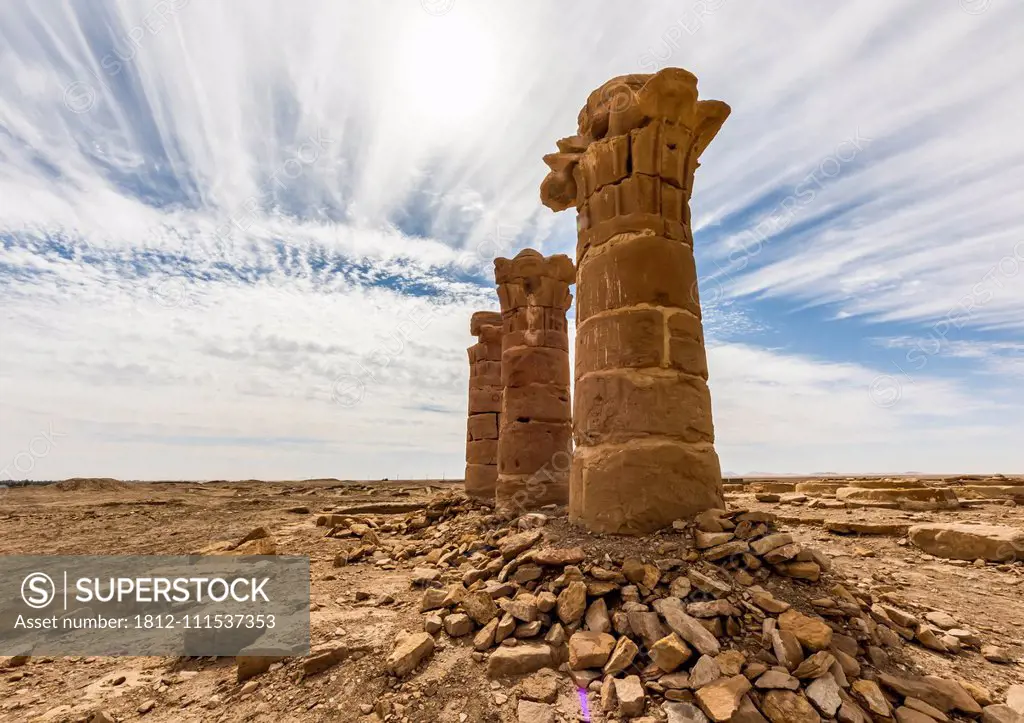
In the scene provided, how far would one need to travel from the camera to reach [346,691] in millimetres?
3555

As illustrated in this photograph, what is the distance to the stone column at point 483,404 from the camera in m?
13.6

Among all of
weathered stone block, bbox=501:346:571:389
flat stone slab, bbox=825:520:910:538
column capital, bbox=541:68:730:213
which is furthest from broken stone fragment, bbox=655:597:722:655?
weathered stone block, bbox=501:346:571:389

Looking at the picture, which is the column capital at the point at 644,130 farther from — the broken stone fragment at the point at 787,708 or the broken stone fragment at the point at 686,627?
the broken stone fragment at the point at 787,708

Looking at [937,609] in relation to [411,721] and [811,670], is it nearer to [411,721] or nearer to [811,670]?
[811,670]

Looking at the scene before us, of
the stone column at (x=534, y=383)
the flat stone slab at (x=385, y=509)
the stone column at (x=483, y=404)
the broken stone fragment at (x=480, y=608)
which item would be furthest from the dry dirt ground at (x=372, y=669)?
the flat stone slab at (x=385, y=509)

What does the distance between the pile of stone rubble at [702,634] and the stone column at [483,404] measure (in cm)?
856

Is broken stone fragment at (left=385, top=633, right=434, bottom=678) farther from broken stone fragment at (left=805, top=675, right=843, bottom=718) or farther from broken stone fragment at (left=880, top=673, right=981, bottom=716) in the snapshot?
broken stone fragment at (left=880, top=673, right=981, bottom=716)

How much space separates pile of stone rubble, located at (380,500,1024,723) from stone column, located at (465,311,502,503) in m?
8.56

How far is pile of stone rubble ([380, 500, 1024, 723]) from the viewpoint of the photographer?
310cm

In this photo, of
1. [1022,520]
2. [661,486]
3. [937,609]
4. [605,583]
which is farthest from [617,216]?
[1022,520]

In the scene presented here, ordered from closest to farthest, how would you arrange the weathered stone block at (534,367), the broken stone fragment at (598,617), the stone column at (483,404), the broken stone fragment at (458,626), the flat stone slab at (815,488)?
the broken stone fragment at (598,617)
the broken stone fragment at (458,626)
the weathered stone block at (534,367)
the stone column at (483,404)
the flat stone slab at (815,488)

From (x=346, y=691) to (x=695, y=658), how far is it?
2.44m

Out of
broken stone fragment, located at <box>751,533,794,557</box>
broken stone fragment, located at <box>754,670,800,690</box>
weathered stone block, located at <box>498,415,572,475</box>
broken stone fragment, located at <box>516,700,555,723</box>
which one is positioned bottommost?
broken stone fragment, located at <box>516,700,555,723</box>

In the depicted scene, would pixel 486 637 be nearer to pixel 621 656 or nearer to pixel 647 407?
pixel 621 656
